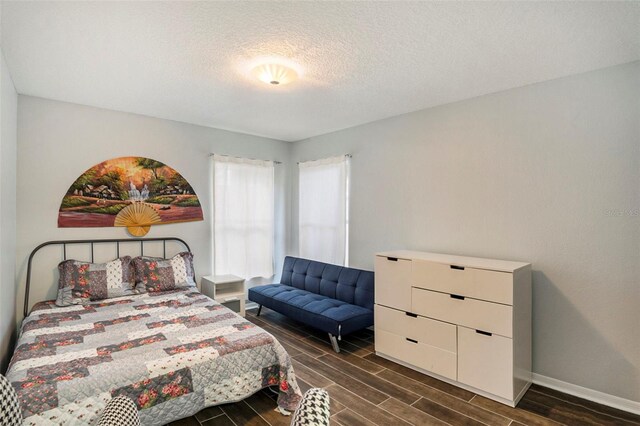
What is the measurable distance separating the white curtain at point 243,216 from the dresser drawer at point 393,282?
2.09 meters

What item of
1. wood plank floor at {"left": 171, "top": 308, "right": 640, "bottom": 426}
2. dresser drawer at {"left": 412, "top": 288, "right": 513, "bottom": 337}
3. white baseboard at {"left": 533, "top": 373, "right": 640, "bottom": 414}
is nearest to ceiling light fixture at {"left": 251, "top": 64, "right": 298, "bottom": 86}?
dresser drawer at {"left": 412, "top": 288, "right": 513, "bottom": 337}

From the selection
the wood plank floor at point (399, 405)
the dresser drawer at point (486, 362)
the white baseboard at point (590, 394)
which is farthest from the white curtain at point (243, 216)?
the white baseboard at point (590, 394)

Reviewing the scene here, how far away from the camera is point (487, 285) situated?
8.25ft

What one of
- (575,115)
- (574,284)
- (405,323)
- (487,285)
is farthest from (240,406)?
(575,115)

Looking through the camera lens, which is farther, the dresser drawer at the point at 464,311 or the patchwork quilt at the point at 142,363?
the dresser drawer at the point at 464,311

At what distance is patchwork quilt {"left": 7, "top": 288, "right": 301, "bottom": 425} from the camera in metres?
1.74

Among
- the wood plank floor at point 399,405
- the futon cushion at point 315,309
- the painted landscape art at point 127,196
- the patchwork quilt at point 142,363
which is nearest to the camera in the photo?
the patchwork quilt at point 142,363

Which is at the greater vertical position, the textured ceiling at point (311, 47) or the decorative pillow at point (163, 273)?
the textured ceiling at point (311, 47)

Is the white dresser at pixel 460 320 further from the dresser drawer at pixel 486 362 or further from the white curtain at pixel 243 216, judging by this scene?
the white curtain at pixel 243 216

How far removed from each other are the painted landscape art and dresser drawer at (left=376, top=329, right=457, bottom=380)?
2706 millimetres

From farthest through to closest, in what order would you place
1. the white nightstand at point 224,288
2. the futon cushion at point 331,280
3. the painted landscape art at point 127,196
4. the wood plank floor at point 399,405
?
the white nightstand at point 224,288
the futon cushion at point 331,280
the painted landscape art at point 127,196
the wood plank floor at point 399,405

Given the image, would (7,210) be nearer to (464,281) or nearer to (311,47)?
(311,47)

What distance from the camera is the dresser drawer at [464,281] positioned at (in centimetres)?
243

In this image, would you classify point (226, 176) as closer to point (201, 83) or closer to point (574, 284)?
point (201, 83)
